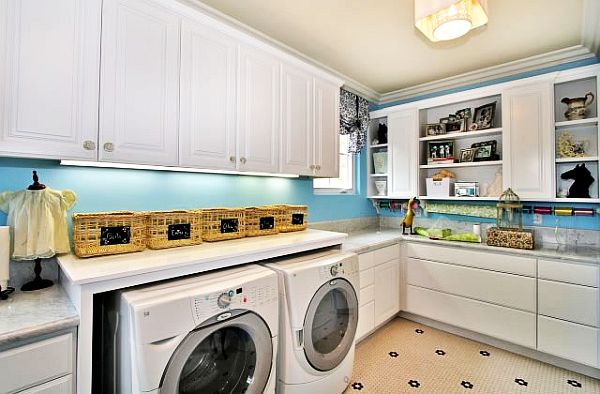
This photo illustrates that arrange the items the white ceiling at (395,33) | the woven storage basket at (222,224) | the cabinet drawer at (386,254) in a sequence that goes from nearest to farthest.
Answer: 1. the woven storage basket at (222,224)
2. the white ceiling at (395,33)
3. the cabinet drawer at (386,254)

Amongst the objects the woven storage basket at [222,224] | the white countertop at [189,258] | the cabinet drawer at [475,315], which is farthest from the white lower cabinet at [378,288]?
the woven storage basket at [222,224]

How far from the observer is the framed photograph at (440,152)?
3.19 metres

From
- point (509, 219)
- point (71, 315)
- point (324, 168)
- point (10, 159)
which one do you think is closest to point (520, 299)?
point (509, 219)

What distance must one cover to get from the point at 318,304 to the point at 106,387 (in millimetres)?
1069

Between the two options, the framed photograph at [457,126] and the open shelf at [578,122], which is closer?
the open shelf at [578,122]

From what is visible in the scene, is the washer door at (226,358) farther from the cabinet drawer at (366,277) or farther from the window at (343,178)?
the window at (343,178)

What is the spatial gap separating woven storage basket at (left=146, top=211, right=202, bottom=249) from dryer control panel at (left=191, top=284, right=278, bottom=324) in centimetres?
59

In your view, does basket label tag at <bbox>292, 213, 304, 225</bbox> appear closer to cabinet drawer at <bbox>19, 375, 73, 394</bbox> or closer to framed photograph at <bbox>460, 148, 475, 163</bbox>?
cabinet drawer at <bbox>19, 375, 73, 394</bbox>

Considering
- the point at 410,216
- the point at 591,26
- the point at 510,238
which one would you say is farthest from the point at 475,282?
the point at 591,26

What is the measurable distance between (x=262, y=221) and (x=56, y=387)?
137 cm

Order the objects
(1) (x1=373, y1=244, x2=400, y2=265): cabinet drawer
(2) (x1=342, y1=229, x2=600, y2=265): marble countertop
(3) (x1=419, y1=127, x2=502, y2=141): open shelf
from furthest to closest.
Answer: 1. (3) (x1=419, y1=127, x2=502, y2=141): open shelf
2. (1) (x1=373, y1=244, x2=400, y2=265): cabinet drawer
3. (2) (x1=342, y1=229, x2=600, y2=265): marble countertop

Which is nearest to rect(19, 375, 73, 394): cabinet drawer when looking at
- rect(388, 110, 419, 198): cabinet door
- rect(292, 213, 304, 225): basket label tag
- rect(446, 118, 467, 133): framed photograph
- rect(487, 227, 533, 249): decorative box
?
rect(292, 213, 304, 225): basket label tag

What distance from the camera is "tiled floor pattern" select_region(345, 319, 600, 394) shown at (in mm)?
2043

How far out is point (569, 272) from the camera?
220cm
